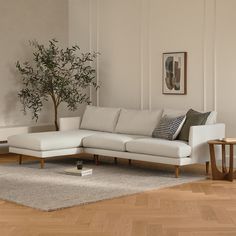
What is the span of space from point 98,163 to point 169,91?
1566mm

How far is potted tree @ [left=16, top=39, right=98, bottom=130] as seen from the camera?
9.59 m

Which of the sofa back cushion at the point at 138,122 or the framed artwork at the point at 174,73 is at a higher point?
the framed artwork at the point at 174,73

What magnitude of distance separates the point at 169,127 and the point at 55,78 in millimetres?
2560

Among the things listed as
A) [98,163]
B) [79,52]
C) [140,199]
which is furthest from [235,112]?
[79,52]

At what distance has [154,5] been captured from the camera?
9.09 meters

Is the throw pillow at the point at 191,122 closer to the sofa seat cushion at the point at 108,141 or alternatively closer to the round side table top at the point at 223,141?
the round side table top at the point at 223,141

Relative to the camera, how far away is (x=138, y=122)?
8.50 metres

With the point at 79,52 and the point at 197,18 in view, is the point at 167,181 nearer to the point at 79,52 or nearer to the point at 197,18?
the point at 197,18

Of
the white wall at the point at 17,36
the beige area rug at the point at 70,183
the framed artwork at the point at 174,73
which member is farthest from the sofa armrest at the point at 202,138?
the white wall at the point at 17,36

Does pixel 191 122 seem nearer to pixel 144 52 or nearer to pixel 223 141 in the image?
pixel 223 141

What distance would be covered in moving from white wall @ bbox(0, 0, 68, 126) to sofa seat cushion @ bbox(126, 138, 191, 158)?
2.76m

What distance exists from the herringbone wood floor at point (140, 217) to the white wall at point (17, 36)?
13.0ft

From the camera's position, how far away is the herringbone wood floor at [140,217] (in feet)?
16.0

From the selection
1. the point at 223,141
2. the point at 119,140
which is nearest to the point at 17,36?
the point at 119,140
